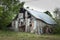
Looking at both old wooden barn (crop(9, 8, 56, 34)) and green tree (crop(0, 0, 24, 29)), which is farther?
green tree (crop(0, 0, 24, 29))

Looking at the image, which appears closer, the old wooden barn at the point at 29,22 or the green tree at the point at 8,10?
the old wooden barn at the point at 29,22

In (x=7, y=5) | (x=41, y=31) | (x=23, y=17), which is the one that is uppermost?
(x=7, y=5)

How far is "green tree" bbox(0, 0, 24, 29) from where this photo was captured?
1383 inches

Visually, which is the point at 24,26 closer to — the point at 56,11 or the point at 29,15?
the point at 29,15

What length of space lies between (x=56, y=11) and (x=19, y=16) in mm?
7997

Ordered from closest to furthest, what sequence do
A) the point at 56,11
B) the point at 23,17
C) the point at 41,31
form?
the point at 41,31 → the point at 23,17 → the point at 56,11

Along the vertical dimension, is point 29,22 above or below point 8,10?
below

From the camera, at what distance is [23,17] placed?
36875mm

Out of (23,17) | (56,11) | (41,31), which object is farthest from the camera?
(56,11)

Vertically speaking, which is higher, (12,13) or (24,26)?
(12,13)

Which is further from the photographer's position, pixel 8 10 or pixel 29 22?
pixel 8 10

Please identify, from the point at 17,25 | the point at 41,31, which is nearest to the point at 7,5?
the point at 17,25

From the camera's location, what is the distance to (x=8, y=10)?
3591cm

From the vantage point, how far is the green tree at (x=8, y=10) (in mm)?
35125
